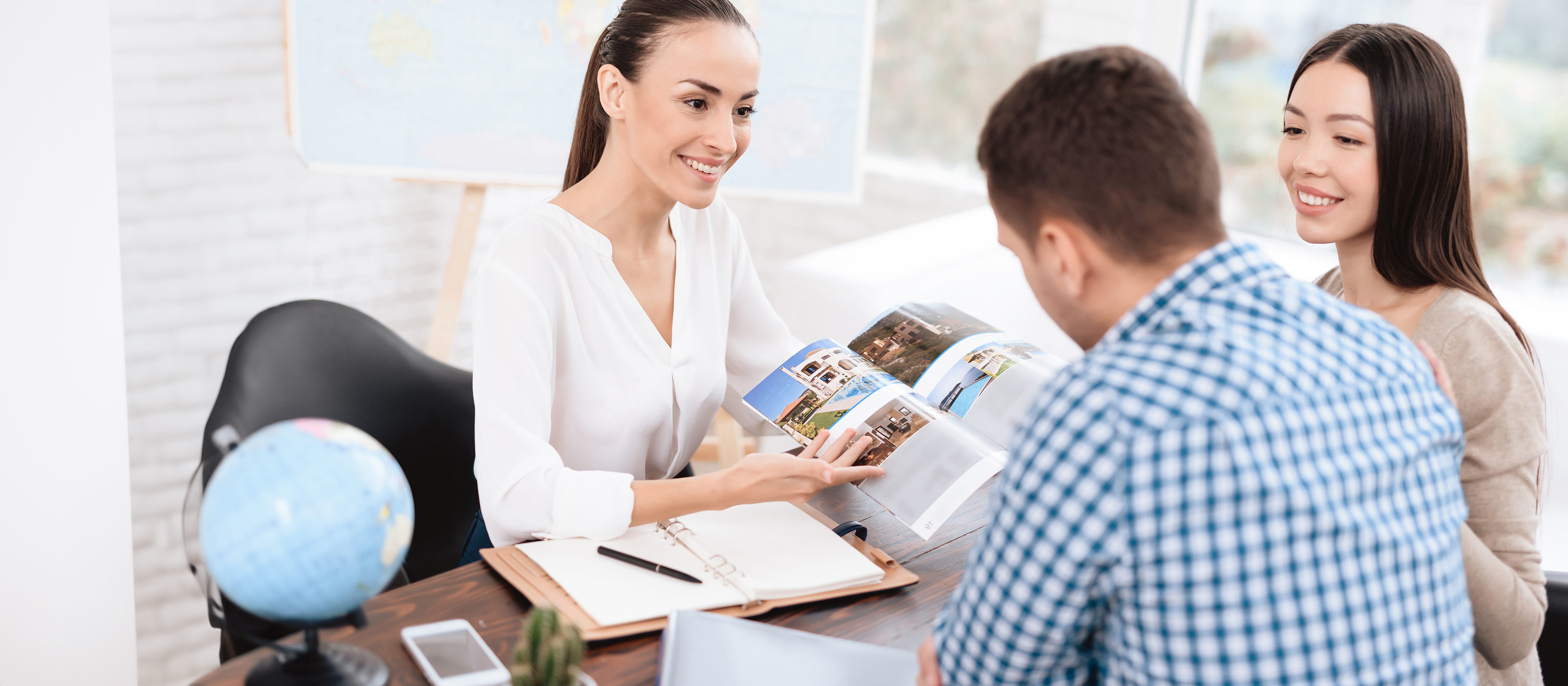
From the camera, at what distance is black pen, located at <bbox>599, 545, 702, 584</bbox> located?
113cm

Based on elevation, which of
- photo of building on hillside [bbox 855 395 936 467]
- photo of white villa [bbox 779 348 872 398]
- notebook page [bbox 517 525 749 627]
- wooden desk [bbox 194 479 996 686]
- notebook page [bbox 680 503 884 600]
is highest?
photo of white villa [bbox 779 348 872 398]

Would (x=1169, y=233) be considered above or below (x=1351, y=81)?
below

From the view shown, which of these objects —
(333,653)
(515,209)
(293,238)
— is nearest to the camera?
(333,653)

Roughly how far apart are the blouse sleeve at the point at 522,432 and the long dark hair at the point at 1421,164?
38.2 inches

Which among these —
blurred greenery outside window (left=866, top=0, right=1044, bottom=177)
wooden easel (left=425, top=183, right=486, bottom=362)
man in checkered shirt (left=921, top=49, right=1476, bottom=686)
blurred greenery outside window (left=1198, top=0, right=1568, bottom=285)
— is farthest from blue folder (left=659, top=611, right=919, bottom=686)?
blurred greenery outside window (left=866, top=0, right=1044, bottom=177)

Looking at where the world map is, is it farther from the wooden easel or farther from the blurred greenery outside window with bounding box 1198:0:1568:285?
the blurred greenery outside window with bounding box 1198:0:1568:285

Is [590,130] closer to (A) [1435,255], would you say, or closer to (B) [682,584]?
(B) [682,584]

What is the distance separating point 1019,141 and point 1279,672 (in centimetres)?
43

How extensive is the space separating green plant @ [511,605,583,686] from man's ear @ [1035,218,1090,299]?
18.6 inches

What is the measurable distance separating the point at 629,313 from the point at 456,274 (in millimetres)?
1036

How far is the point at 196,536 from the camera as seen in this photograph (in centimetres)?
98

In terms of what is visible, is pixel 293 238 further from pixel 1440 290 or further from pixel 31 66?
pixel 1440 290

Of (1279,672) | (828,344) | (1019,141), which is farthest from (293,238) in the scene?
(1279,672)

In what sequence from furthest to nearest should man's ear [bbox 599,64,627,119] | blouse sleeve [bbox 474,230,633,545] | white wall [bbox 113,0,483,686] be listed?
white wall [bbox 113,0,483,686], man's ear [bbox 599,64,627,119], blouse sleeve [bbox 474,230,633,545]
